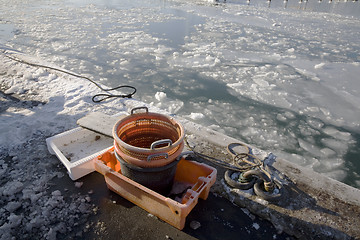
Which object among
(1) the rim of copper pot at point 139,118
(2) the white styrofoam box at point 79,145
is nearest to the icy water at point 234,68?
(2) the white styrofoam box at point 79,145

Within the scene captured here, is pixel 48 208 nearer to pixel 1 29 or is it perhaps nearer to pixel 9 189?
pixel 9 189

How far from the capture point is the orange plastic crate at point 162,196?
6.10 ft

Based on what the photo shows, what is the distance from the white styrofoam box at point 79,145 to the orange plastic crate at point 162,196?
348mm

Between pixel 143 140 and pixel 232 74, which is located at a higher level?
pixel 143 140

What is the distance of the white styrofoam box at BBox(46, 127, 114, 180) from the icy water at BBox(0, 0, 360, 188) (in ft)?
6.56

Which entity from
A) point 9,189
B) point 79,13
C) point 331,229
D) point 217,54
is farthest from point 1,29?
point 331,229

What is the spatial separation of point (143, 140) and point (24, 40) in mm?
8277

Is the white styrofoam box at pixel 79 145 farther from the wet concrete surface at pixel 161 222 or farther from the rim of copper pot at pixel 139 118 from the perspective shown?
the rim of copper pot at pixel 139 118

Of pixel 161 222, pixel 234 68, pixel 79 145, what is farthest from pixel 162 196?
pixel 234 68

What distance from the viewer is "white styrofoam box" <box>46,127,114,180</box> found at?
2511mm

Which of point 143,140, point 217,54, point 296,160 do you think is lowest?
point 296,160

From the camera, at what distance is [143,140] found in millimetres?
2311

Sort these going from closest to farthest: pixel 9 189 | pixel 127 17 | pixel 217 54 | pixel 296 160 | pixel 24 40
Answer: pixel 9 189, pixel 296 160, pixel 217 54, pixel 24 40, pixel 127 17

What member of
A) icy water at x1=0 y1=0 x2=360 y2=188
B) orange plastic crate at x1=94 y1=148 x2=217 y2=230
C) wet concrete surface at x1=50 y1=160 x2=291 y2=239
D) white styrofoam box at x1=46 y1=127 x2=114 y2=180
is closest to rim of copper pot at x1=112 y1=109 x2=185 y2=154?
orange plastic crate at x1=94 y1=148 x2=217 y2=230
